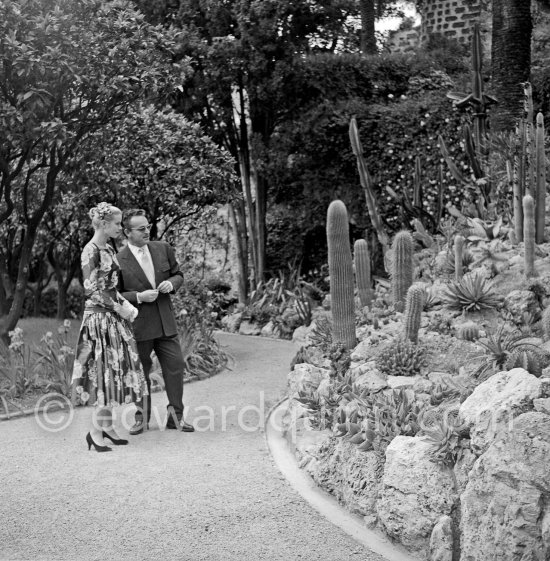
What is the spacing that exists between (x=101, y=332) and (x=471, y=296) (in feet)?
12.2

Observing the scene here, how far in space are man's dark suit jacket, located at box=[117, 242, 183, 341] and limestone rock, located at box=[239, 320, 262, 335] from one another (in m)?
7.80

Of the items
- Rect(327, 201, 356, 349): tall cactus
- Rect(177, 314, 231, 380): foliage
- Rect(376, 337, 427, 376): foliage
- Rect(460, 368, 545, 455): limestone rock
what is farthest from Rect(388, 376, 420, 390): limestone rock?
Rect(177, 314, 231, 380): foliage

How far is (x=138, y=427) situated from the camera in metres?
6.17

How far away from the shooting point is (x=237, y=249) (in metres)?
17.0

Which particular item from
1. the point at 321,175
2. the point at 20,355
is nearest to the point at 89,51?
the point at 20,355

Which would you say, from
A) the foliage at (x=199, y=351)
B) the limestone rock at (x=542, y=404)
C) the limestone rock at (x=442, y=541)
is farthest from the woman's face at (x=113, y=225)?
the foliage at (x=199, y=351)

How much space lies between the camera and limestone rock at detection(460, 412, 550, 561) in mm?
3318

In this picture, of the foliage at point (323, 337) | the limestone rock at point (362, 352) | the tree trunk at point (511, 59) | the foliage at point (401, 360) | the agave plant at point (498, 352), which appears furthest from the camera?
the tree trunk at point (511, 59)

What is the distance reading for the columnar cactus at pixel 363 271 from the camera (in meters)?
8.74

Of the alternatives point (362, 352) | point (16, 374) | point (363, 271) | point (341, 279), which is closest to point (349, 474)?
point (362, 352)

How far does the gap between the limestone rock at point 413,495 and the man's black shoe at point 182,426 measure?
2360 millimetres

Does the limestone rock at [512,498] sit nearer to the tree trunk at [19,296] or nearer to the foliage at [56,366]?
the foliage at [56,366]

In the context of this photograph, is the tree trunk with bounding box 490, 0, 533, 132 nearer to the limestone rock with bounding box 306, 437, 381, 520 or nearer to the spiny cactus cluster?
the spiny cactus cluster

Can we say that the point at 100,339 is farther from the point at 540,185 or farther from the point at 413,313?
the point at 540,185
